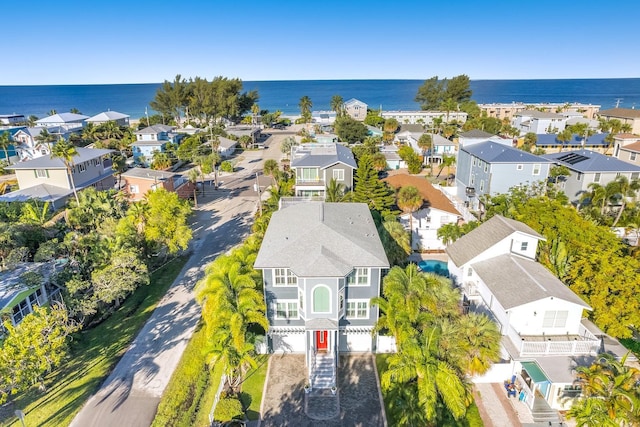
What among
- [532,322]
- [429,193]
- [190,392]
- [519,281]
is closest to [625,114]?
[429,193]

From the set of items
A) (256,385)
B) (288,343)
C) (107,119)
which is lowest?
(256,385)

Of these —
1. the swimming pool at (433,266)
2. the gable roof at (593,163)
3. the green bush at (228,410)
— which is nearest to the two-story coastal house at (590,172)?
the gable roof at (593,163)

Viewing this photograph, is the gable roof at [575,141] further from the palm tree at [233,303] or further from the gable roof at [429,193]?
the palm tree at [233,303]

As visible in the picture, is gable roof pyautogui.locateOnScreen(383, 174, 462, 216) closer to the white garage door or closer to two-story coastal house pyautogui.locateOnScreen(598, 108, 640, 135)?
the white garage door

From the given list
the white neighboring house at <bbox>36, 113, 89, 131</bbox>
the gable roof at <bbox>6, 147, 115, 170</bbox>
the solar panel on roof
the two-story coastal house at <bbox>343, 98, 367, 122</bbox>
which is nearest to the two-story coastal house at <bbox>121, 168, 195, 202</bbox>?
the gable roof at <bbox>6, 147, 115, 170</bbox>

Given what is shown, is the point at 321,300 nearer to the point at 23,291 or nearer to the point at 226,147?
the point at 23,291

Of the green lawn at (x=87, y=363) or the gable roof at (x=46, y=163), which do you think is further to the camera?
the gable roof at (x=46, y=163)
